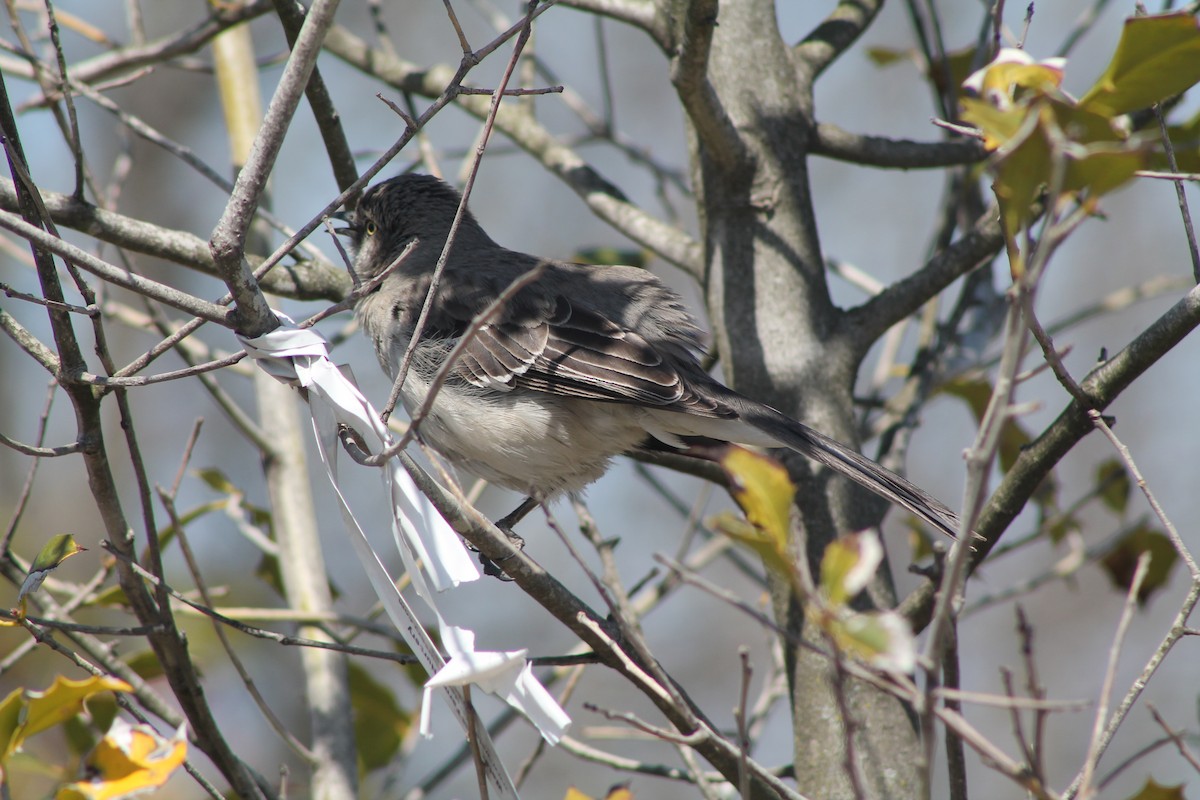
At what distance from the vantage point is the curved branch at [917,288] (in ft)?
9.76

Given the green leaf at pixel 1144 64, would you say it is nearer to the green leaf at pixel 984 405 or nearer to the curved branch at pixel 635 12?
the curved branch at pixel 635 12

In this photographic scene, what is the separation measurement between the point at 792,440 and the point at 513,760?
6.52 meters

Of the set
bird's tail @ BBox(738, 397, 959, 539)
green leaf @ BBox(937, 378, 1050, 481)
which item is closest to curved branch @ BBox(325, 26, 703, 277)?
bird's tail @ BBox(738, 397, 959, 539)

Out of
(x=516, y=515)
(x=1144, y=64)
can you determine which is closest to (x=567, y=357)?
(x=516, y=515)

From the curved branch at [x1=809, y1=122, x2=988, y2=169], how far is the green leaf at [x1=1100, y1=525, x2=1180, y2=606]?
4.51 feet

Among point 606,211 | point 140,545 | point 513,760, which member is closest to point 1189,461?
point 513,760

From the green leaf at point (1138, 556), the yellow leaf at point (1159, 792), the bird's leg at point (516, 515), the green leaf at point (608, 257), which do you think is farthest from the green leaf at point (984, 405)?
the yellow leaf at point (1159, 792)

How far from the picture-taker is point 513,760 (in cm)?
855

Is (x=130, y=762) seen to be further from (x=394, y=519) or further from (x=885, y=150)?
(x=885, y=150)

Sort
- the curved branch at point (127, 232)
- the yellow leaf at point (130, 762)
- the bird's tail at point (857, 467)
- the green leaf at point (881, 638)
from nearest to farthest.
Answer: the green leaf at point (881, 638) → the yellow leaf at point (130, 762) → the curved branch at point (127, 232) → the bird's tail at point (857, 467)

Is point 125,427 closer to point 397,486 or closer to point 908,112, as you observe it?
point 397,486

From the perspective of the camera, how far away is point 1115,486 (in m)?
3.53

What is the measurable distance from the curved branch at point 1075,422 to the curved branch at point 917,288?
0.82 meters

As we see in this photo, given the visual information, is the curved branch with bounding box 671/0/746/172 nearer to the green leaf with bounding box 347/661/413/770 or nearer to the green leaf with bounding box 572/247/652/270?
the green leaf with bounding box 572/247/652/270
